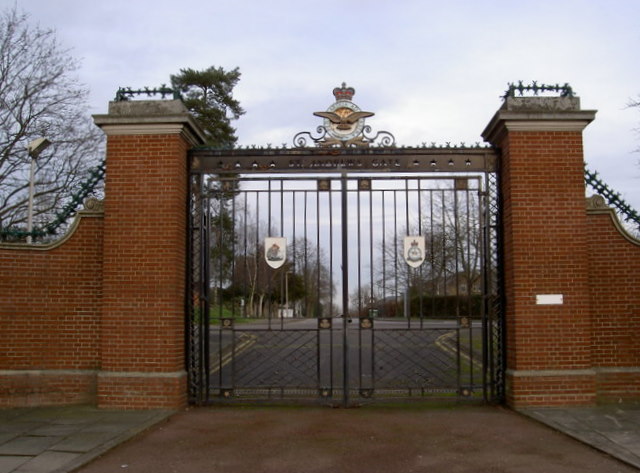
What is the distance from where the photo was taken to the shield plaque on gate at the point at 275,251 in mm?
8812

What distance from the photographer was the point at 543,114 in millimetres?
8758

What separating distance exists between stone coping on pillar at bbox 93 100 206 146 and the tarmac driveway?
4022 mm

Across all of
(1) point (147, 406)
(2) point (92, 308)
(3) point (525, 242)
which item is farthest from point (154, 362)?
(3) point (525, 242)

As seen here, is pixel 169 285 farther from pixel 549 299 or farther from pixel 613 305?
pixel 613 305

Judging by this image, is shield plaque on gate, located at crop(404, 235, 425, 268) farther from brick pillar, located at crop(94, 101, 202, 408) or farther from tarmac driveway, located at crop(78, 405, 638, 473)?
brick pillar, located at crop(94, 101, 202, 408)

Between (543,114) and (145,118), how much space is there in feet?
18.6

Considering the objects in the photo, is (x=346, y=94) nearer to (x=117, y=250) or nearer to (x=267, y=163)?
(x=267, y=163)

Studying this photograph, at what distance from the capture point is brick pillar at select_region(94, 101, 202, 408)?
8.48m

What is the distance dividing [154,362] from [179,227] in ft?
6.29

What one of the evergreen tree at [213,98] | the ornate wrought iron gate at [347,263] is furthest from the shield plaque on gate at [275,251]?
the evergreen tree at [213,98]

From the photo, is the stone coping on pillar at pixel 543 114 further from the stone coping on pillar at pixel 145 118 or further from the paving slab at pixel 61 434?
the paving slab at pixel 61 434

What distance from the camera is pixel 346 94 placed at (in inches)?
362

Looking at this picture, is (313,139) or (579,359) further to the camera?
(313,139)

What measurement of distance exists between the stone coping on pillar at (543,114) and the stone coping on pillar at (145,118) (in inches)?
180
